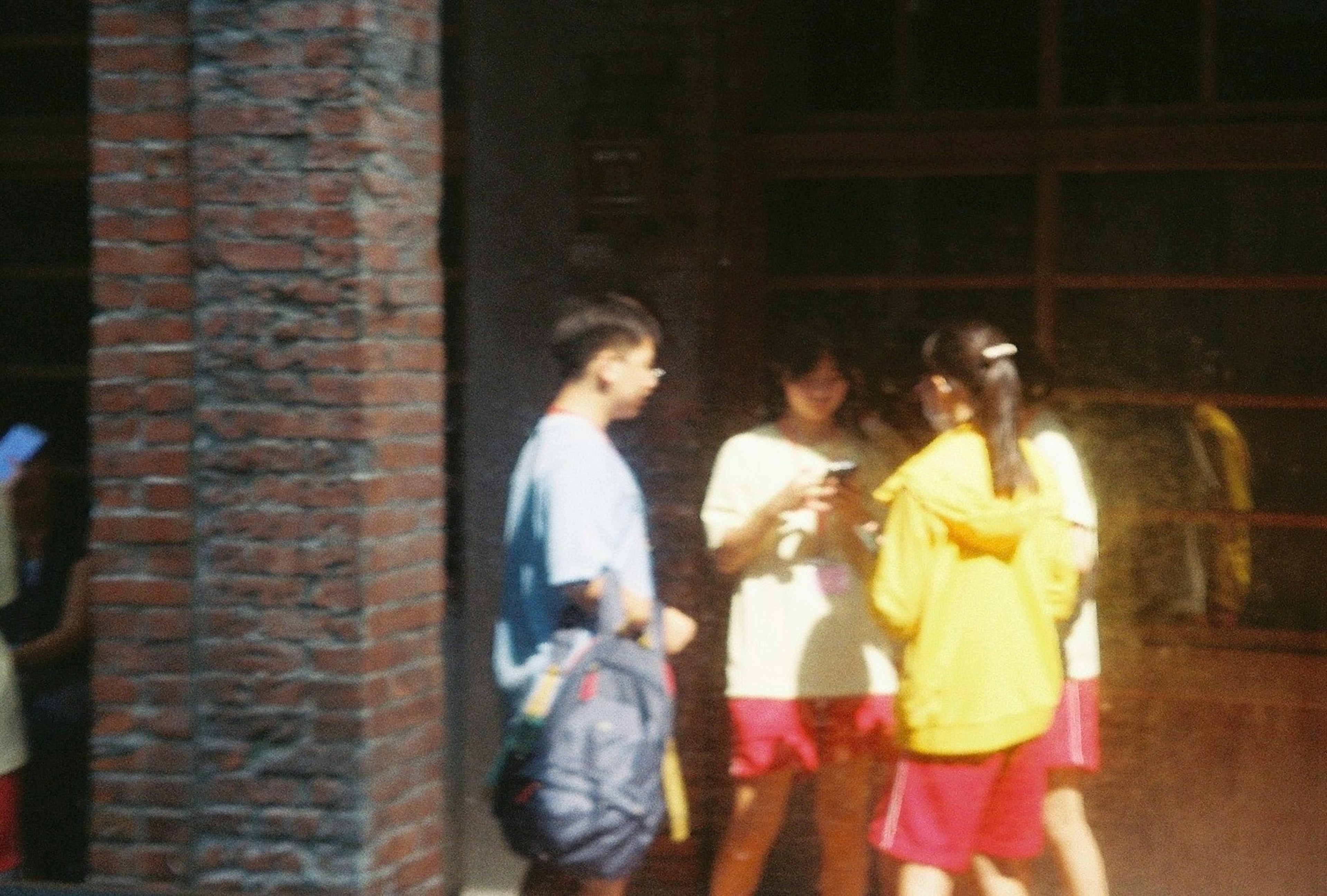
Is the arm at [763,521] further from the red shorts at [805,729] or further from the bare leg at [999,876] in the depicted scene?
the bare leg at [999,876]

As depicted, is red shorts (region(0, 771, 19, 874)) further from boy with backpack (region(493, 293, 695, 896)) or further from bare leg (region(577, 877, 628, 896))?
bare leg (region(577, 877, 628, 896))

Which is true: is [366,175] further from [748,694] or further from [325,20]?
[748,694]

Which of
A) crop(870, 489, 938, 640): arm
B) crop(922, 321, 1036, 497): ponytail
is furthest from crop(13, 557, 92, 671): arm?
crop(922, 321, 1036, 497): ponytail

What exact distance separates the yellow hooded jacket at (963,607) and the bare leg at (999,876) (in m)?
0.49

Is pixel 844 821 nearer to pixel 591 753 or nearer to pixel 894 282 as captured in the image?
pixel 591 753

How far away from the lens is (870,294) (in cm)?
633

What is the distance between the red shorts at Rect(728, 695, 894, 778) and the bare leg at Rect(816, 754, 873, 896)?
5cm

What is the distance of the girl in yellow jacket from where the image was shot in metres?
4.77

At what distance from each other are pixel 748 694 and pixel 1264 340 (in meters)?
1.98

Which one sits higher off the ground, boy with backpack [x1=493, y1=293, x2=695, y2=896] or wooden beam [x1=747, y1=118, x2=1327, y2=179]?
wooden beam [x1=747, y1=118, x2=1327, y2=179]

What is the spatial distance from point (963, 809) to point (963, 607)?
20.2 inches

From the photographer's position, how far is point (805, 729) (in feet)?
18.2

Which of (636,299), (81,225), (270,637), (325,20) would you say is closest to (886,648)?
(636,299)

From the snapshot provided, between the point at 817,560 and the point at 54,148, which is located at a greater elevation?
the point at 54,148
